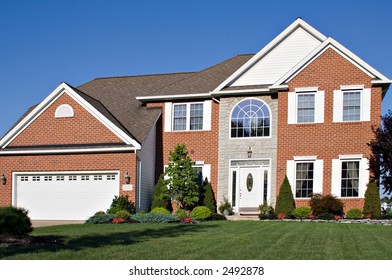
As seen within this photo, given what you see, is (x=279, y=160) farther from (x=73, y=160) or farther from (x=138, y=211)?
(x=73, y=160)

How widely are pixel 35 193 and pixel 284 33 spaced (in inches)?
545

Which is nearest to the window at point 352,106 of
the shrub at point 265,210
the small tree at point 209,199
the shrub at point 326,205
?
the shrub at point 326,205

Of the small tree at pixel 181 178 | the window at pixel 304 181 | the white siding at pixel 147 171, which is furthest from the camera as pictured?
the white siding at pixel 147 171

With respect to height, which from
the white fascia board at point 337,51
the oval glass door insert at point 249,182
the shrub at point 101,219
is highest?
the white fascia board at point 337,51

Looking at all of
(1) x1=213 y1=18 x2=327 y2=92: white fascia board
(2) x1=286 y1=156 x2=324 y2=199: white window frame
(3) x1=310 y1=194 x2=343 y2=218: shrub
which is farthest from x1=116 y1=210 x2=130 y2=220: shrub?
(3) x1=310 y1=194 x2=343 y2=218: shrub

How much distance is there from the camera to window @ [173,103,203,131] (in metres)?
26.4

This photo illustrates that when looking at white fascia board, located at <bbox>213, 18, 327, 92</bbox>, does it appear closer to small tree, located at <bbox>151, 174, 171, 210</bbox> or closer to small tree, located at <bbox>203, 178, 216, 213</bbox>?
small tree, located at <bbox>203, 178, 216, 213</bbox>

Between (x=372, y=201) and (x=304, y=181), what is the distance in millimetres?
3006

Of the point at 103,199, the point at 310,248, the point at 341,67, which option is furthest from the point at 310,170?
the point at 310,248

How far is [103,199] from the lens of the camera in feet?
81.5

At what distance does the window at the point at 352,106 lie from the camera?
77.5 ft

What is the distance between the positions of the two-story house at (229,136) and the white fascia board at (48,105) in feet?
0.16

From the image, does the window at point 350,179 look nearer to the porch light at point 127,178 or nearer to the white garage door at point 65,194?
the porch light at point 127,178

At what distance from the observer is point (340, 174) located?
23500 millimetres
